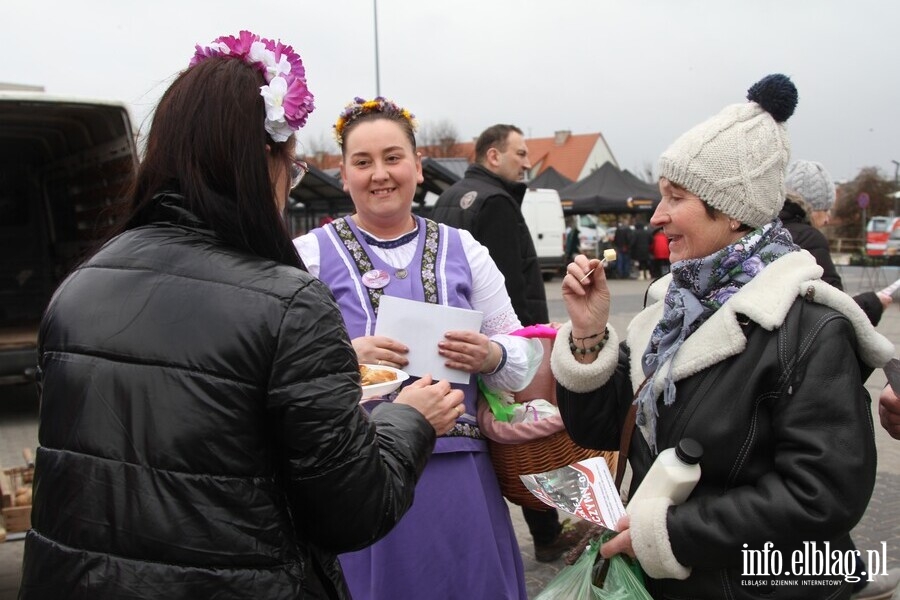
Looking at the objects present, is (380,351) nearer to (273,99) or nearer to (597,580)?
(597,580)

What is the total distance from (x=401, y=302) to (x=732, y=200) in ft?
3.25

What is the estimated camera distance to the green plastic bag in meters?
1.87

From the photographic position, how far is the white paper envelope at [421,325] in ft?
8.02

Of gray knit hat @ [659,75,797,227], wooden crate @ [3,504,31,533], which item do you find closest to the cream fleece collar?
gray knit hat @ [659,75,797,227]

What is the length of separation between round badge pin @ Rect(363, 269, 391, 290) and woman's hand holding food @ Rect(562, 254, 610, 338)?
25.4 inches

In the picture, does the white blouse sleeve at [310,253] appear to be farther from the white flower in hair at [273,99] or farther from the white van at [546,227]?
the white van at [546,227]

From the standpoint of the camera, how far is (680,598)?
1857 mm

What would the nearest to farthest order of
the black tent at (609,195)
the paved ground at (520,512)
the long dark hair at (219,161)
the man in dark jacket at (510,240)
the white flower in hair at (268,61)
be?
the long dark hair at (219,161), the white flower in hair at (268,61), the paved ground at (520,512), the man in dark jacket at (510,240), the black tent at (609,195)

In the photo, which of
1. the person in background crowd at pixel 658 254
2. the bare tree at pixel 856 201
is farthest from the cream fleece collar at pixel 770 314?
the bare tree at pixel 856 201

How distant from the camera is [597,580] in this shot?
196 centimetres

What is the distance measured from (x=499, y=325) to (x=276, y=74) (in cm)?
138

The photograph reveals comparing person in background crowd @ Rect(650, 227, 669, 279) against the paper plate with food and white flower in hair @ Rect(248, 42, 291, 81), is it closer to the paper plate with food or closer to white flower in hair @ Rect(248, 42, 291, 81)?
the paper plate with food

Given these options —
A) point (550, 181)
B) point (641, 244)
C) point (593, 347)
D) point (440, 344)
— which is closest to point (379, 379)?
point (440, 344)

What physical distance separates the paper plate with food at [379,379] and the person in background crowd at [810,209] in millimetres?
2333
